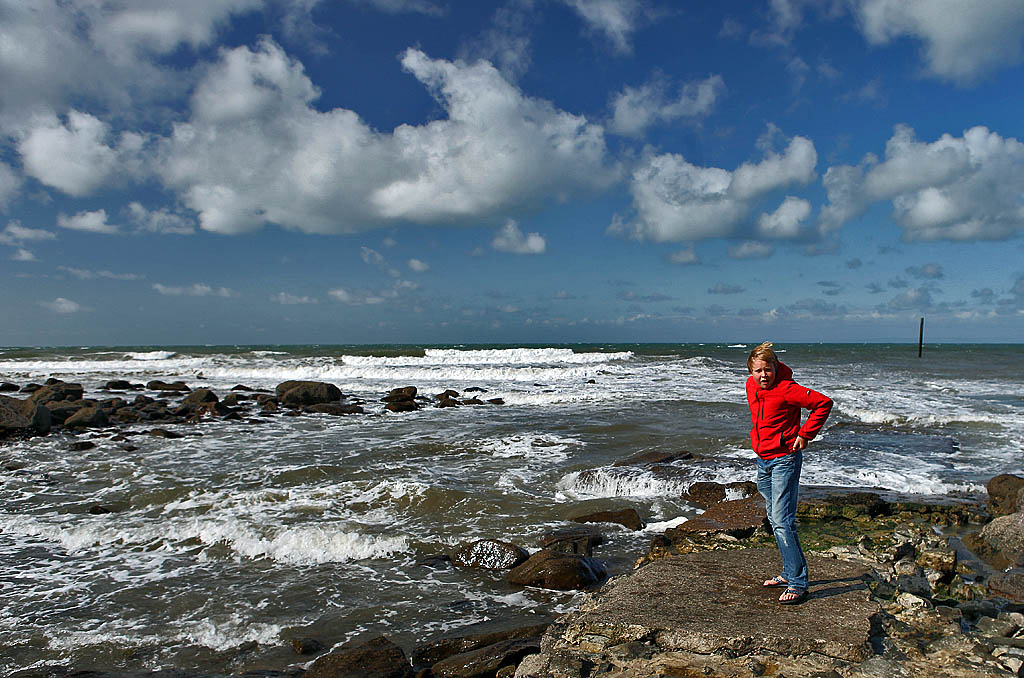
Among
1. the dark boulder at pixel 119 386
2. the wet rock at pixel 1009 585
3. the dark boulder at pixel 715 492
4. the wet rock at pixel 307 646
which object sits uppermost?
the wet rock at pixel 1009 585

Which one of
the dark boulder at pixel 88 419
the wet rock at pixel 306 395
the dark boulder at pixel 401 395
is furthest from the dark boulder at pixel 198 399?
the dark boulder at pixel 401 395

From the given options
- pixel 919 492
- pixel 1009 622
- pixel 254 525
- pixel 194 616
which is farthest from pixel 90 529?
pixel 919 492

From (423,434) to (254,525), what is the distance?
7.37 metres

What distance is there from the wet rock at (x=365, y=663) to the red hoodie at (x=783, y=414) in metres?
3.19

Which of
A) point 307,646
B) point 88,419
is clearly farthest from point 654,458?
point 88,419

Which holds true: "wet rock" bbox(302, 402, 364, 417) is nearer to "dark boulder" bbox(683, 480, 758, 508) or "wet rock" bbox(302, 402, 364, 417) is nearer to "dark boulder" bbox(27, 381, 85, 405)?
"dark boulder" bbox(27, 381, 85, 405)

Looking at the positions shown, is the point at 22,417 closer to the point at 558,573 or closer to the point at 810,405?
the point at 558,573

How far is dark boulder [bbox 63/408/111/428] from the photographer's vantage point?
16172 mm

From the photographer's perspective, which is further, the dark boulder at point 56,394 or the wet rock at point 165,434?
the dark boulder at point 56,394

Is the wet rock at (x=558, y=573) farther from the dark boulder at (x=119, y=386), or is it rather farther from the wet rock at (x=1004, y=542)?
the dark boulder at (x=119, y=386)

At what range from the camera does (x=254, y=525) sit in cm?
785

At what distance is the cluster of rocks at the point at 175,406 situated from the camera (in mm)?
15695

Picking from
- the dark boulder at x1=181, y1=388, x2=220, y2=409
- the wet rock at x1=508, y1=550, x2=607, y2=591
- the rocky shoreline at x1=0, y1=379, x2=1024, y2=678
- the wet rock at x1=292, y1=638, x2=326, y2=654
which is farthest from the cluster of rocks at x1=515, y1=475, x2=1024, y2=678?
the dark boulder at x1=181, y1=388, x2=220, y2=409

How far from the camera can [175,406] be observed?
68.9ft
